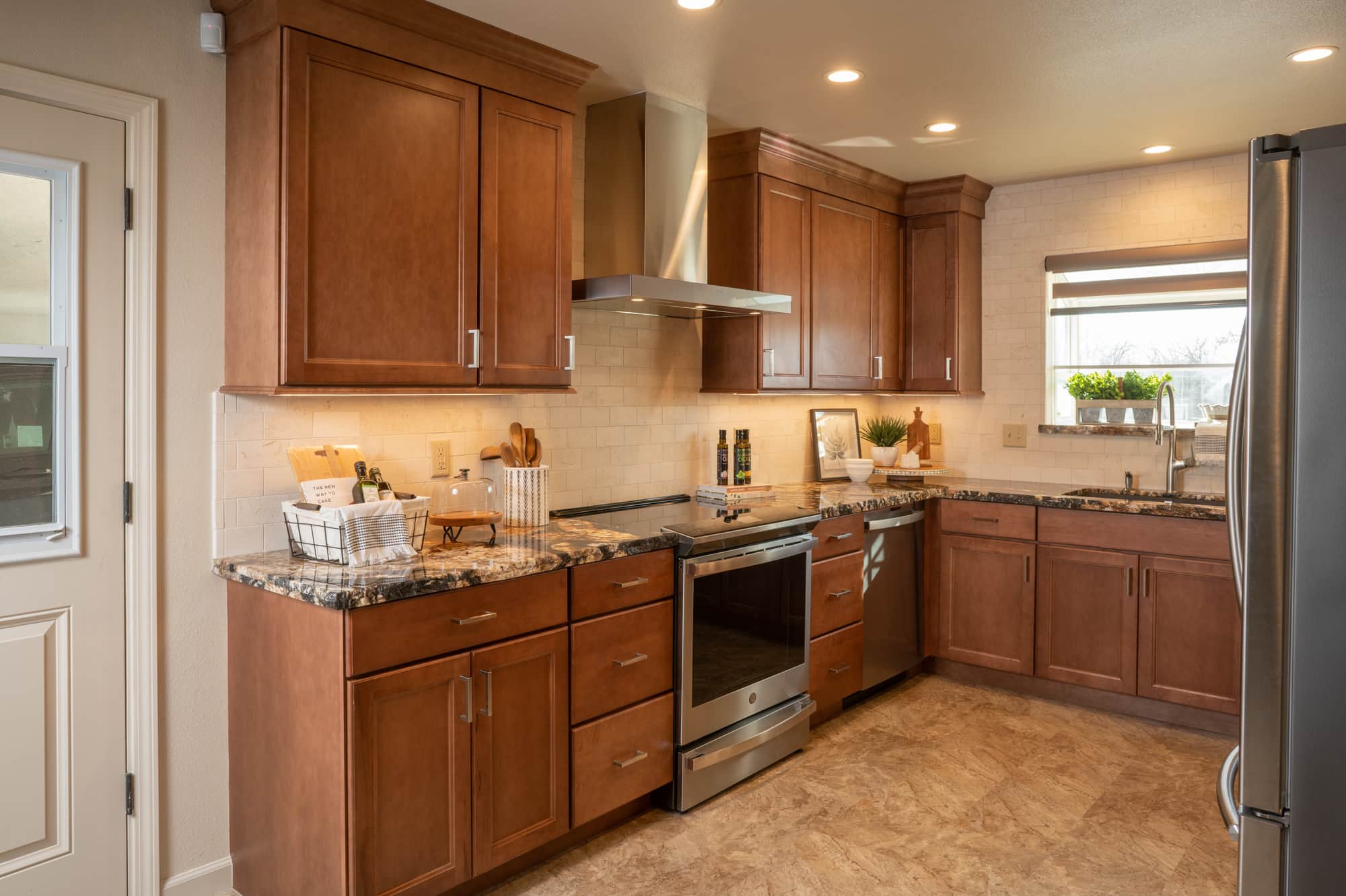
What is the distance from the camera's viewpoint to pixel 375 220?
247 centimetres

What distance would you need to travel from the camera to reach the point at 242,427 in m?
2.53

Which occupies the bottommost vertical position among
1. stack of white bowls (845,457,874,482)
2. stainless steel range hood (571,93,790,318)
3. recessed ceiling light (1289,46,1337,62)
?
stack of white bowls (845,457,874,482)

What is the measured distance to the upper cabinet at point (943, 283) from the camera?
185 inches

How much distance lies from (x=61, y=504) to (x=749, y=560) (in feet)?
6.59

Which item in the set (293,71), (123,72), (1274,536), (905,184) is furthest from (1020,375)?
(123,72)

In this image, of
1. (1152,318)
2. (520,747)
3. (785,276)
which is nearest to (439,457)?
(520,747)

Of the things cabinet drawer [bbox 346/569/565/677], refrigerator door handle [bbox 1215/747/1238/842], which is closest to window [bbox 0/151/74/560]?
cabinet drawer [bbox 346/569/565/677]

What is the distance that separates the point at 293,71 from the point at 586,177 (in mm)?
1345

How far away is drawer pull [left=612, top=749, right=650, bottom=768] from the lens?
9.13ft

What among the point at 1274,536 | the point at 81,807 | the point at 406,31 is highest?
the point at 406,31

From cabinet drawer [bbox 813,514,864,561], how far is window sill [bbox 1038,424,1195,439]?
141 centimetres

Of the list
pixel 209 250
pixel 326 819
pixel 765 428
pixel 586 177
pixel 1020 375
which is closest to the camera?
pixel 326 819

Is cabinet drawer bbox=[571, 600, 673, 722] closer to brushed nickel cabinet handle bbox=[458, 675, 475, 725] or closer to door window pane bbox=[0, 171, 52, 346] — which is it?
brushed nickel cabinet handle bbox=[458, 675, 475, 725]

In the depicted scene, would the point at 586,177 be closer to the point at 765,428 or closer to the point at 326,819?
the point at 765,428
